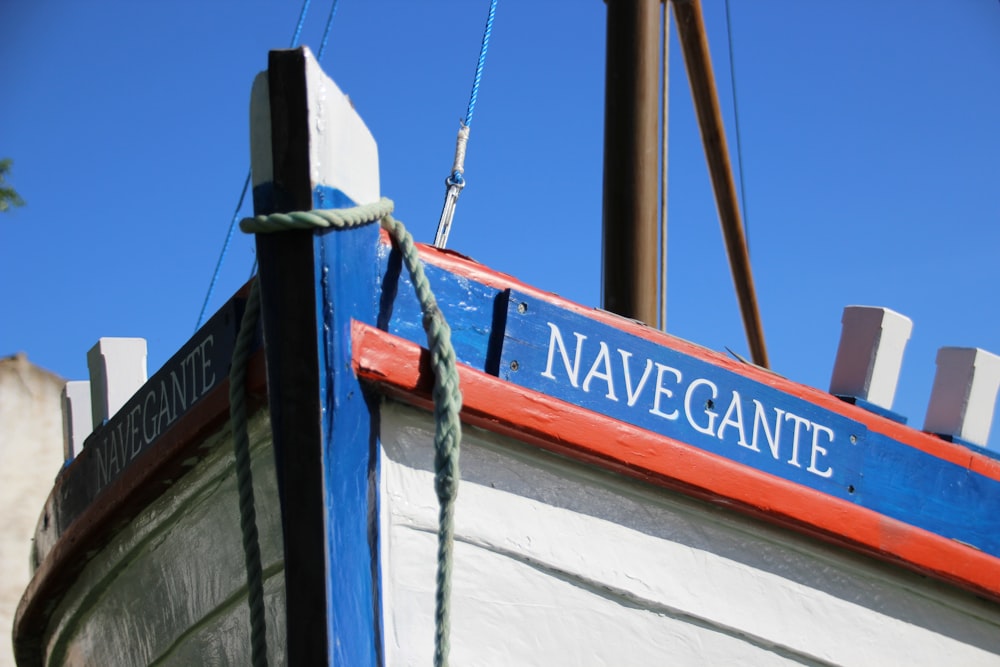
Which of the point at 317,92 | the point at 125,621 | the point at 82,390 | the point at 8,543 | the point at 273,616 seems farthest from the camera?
the point at 8,543

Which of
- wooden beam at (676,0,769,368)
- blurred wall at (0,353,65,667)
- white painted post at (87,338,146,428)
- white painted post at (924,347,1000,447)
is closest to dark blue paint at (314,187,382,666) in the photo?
white painted post at (87,338,146,428)

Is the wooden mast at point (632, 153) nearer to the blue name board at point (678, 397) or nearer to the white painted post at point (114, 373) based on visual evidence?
the blue name board at point (678, 397)

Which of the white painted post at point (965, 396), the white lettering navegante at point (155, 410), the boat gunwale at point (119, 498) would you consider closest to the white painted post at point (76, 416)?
the boat gunwale at point (119, 498)

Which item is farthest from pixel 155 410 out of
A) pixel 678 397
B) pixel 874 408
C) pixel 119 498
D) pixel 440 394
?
pixel 874 408

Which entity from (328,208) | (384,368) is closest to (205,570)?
(384,368)

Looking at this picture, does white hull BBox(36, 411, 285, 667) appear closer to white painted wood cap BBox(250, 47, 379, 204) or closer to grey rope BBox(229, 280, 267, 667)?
grey rope BBox(229, 280, 267, 667)

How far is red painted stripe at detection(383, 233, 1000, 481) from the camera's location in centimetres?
211

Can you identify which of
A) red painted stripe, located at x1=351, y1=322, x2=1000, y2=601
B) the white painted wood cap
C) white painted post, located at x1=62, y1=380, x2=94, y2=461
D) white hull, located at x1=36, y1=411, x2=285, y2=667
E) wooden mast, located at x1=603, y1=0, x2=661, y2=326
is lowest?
white hull, located at x1=36, y1=411, x2=285, y2=667

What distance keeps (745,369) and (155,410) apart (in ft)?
4.70

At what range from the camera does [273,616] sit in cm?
204

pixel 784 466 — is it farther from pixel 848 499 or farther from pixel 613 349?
pixel 613 349

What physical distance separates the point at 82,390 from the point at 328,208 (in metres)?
2.42

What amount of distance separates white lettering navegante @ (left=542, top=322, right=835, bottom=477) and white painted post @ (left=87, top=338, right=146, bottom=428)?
1772 mm

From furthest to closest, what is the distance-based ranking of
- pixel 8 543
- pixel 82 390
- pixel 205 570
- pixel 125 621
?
1. pixel 8 543
2. pixel 82 390
3. pixel 125 621
4. pixel 205 570
